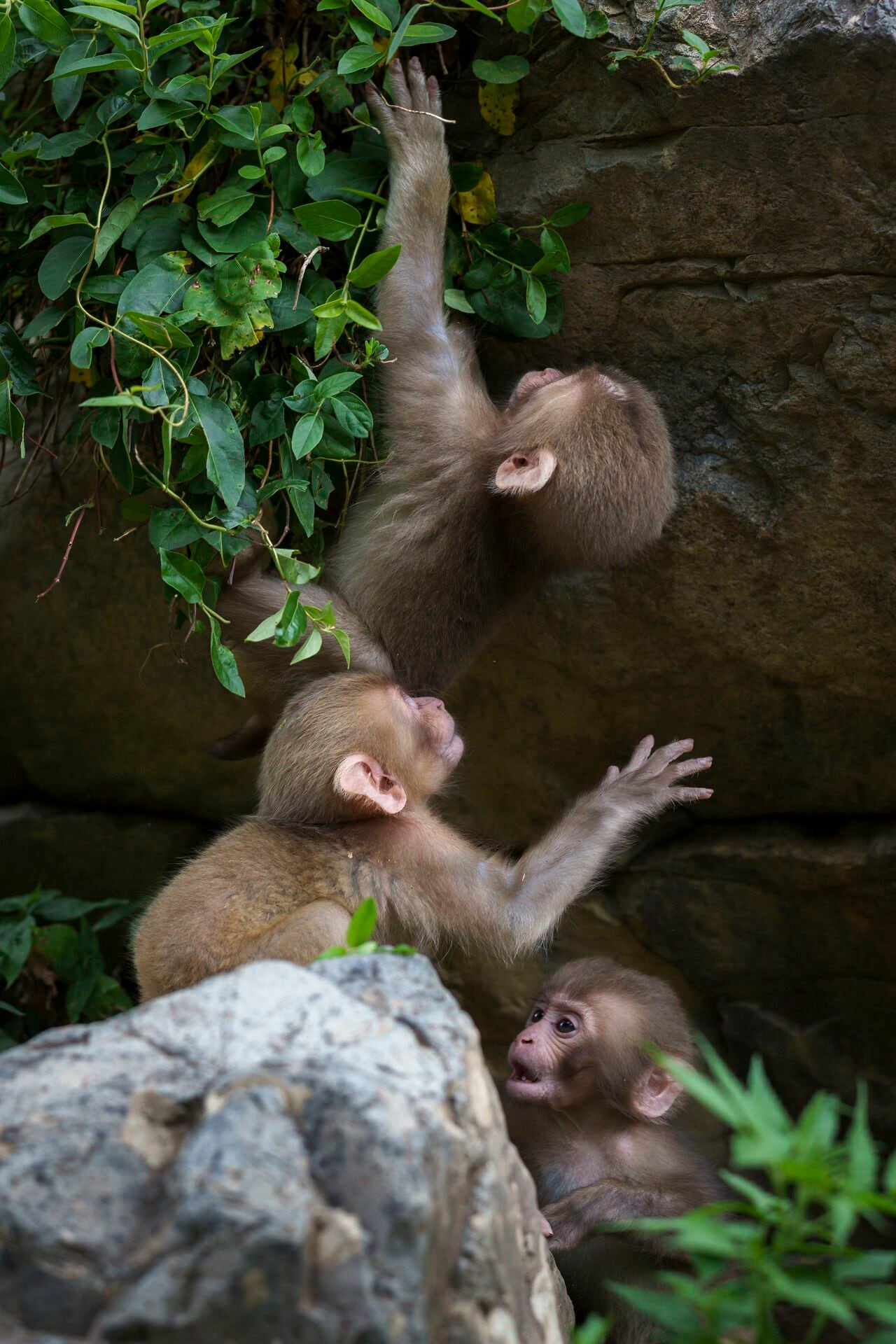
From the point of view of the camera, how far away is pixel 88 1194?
197 centimetres

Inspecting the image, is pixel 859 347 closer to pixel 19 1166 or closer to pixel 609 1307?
pixel 609 1307

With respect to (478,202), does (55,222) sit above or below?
above

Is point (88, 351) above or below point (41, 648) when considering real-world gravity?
above

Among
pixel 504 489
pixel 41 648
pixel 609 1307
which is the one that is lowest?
pixel 609 1307

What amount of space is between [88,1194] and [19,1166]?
119 mm

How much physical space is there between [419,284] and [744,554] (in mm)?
1465

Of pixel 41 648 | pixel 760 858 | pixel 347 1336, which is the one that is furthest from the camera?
pixel 41 648

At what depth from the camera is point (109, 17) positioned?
3.51 metres

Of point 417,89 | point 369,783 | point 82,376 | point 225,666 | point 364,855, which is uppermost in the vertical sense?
point 417,89

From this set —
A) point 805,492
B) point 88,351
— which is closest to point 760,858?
point 805,492

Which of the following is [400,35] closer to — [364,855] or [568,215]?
[568,215]

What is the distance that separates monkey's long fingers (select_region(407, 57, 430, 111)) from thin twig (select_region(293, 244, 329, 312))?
0.53 metres

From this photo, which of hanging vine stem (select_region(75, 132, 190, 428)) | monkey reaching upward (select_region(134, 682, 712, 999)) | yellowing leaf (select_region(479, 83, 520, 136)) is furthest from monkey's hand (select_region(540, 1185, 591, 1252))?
yellowing leaf (select_region(479, 83, 520, 136))

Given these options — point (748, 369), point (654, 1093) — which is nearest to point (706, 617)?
point (748, 369)
